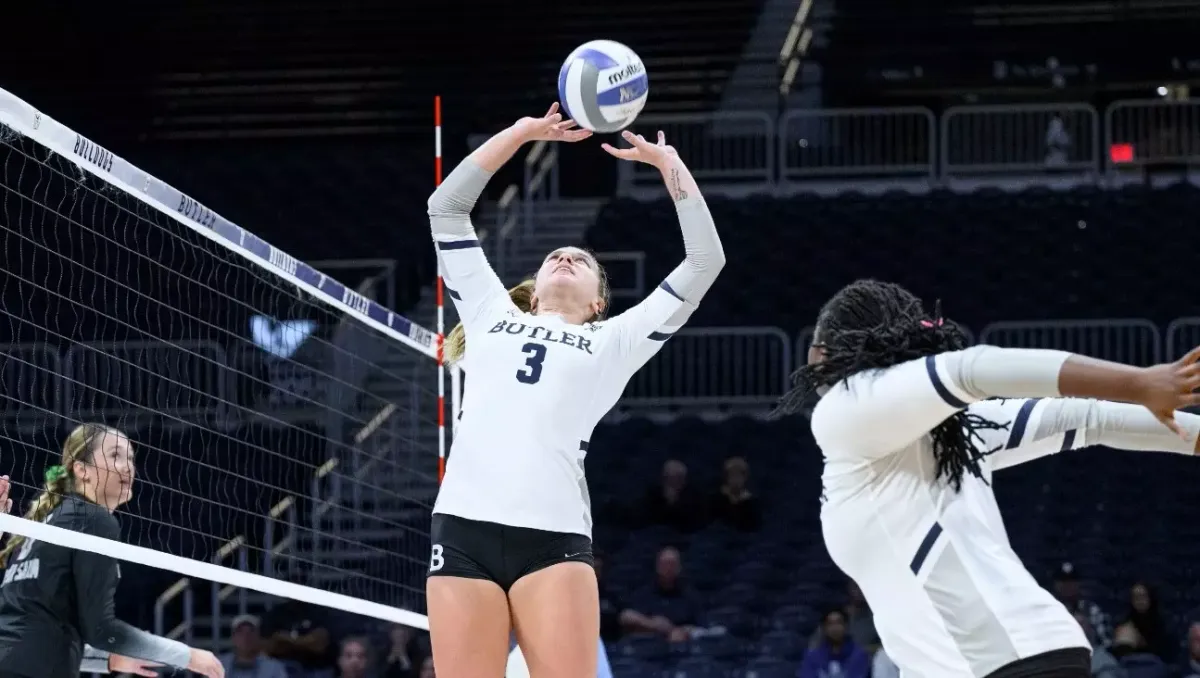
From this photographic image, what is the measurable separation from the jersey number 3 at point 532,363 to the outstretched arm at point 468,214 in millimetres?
306

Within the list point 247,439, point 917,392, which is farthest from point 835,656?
point 917,392

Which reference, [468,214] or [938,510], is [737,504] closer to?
[468,214]

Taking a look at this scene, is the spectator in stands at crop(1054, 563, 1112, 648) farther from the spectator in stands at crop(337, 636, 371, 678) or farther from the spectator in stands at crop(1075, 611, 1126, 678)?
the spectator in stands at crop(337, 636, 371, 678)

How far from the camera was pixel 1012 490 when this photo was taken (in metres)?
13.3

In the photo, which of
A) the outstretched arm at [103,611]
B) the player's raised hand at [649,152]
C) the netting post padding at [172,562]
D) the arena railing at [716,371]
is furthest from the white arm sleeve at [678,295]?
the arena railing at [716,371]

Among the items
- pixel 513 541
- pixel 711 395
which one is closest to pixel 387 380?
pixel 711 395

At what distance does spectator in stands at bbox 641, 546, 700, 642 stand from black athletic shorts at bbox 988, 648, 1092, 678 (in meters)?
8.48

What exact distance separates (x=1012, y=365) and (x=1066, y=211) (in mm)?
13181

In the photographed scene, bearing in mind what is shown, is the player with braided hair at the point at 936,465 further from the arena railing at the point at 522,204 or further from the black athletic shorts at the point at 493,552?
the arena railing at the point at 522,204

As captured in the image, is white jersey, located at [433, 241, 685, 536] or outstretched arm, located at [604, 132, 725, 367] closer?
white jersey, located at [433, 241, 685, 536]

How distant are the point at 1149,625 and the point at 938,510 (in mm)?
8326

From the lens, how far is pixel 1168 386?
2820 mm

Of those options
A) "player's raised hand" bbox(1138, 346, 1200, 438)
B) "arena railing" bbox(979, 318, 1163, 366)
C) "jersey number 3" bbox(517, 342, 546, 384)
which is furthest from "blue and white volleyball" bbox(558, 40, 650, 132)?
"arena railing" bbox(979, 318, 1163, 366)

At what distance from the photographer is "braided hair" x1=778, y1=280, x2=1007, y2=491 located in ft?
11.0
